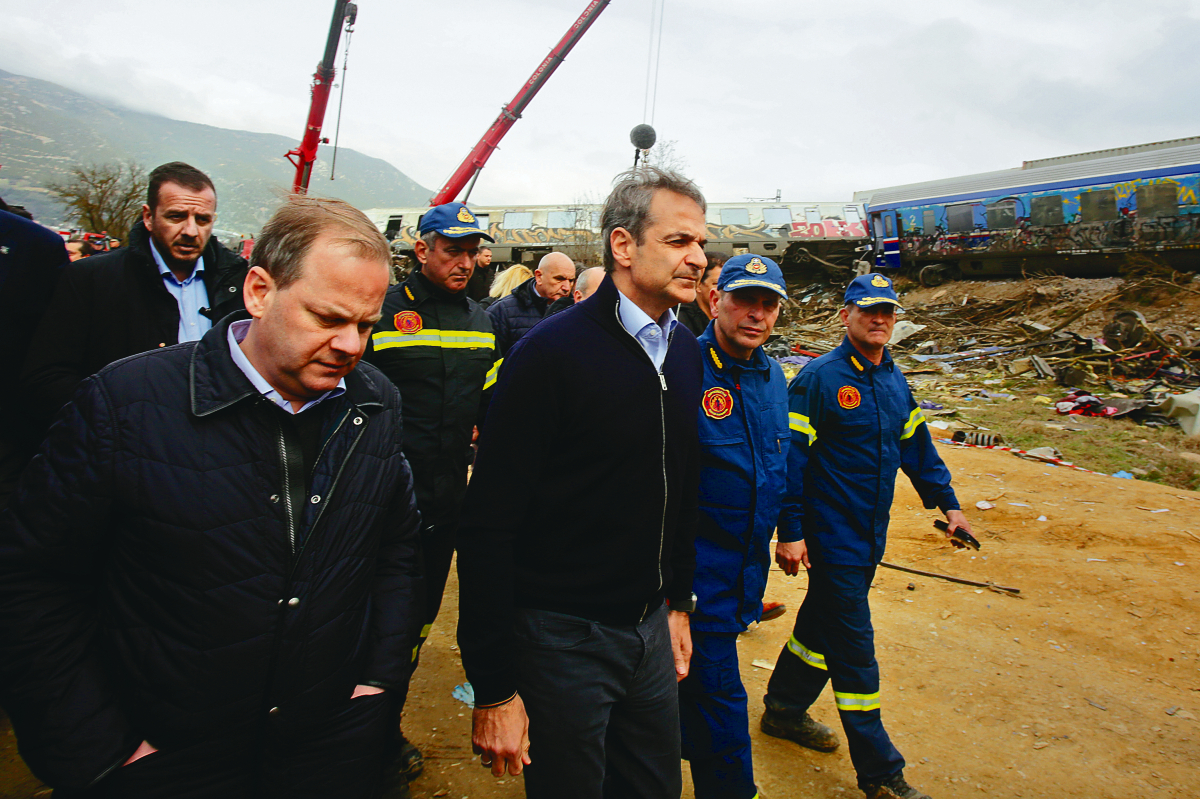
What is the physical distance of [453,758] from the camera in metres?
2.81

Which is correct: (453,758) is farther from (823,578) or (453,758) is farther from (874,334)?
(874,334)

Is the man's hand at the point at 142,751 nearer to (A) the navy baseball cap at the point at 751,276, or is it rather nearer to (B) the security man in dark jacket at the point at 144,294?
(B) the security man in dark jacket at the point at 144,294

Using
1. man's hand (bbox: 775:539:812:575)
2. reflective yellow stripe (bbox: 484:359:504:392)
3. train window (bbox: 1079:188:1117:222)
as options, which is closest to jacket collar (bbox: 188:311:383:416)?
reflective yellow stripe (bbox: 484:359:504:392)

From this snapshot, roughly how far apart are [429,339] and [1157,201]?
22.0 m

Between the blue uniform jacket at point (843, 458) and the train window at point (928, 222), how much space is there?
22.5 meters

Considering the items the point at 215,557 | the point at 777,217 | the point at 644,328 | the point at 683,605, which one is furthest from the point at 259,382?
the point at 777,217

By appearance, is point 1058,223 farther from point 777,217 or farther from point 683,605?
point 683,605

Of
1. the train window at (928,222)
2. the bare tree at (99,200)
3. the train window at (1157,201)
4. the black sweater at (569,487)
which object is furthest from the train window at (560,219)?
the black sweater at (569,487)

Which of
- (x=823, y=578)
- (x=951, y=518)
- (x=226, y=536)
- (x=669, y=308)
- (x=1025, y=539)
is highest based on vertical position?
(x=669, y=308)

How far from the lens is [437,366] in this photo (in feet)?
9.53

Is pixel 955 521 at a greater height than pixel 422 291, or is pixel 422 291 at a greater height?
pixel 422 291

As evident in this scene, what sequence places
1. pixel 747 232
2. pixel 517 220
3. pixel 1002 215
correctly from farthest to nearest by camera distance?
pixel 517 220 < pixel 747 232 < pixel 1002 215

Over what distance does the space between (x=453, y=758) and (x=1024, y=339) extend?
16.5 meters

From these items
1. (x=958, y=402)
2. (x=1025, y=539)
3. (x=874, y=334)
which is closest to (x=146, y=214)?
(x=874, y=334)
